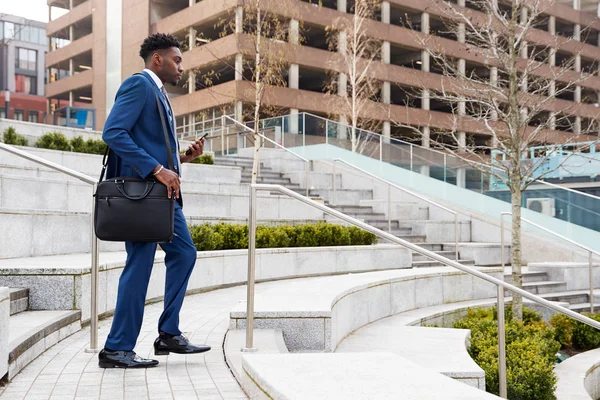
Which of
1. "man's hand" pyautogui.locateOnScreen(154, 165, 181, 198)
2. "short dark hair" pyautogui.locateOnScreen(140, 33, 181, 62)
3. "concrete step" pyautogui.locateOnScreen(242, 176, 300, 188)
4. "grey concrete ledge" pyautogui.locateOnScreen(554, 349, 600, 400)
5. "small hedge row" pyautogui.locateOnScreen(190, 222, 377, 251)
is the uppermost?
"short dark hair" pyautogui.locateOnScreen(140, 33, 181, 62)

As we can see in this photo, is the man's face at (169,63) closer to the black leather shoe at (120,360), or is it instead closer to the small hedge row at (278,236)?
the black leather shoe at (120,360)

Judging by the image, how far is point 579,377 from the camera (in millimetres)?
8523

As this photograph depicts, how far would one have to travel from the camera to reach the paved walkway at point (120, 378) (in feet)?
12.6

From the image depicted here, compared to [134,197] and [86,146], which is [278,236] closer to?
[86,146]

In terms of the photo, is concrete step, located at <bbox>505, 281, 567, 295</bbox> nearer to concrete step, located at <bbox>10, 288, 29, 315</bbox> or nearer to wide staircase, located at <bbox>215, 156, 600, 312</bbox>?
wide staircase, located at <bbox>215, 156, 600, 312</bbox>

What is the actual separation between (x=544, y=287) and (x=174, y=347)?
10073mm

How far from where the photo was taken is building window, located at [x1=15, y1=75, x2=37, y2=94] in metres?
80.9

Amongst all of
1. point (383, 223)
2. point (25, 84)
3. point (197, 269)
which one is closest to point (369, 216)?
point (383, 223)

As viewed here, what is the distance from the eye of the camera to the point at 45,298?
18.9ft

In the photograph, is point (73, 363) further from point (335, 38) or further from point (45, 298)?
point (335, 38)

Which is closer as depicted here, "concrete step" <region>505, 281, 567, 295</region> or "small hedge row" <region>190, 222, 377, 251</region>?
"small hedge row" <region>190, 222, 377, 251</region>

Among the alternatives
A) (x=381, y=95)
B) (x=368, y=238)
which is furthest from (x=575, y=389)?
(x=381, y=95)

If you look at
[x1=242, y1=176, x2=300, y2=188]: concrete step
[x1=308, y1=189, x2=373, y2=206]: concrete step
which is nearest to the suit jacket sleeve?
[x1=308, y1=189, x2=373, y2=206]: concrete step

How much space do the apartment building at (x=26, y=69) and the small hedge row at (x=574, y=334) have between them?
73.4m
